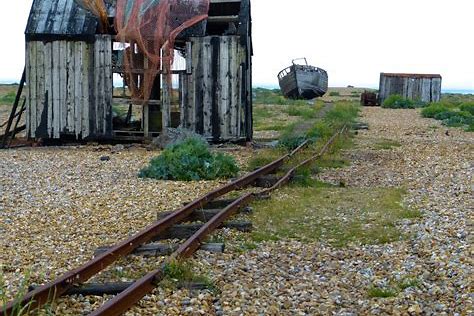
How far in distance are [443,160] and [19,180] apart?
28.2ft

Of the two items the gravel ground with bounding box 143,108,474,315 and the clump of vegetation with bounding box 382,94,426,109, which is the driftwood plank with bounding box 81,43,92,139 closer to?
the gravel ground with bounding box 143,108,474,315

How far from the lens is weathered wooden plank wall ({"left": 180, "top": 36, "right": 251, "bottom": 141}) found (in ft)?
57.7

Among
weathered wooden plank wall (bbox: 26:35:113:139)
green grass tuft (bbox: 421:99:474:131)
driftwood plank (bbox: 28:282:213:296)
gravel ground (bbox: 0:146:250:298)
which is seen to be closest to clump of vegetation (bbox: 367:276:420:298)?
driftwood plank (bbox: 28:282:213:296)

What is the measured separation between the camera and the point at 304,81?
49.9 meters

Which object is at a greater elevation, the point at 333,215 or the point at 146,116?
the point at 146,116

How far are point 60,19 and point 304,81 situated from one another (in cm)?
3313

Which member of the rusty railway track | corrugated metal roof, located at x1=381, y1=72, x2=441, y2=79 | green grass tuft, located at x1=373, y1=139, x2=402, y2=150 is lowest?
green grass tuft, located at x1=373, y1=139, x2=402, y2=150

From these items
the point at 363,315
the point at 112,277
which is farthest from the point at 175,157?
the point at 363,315

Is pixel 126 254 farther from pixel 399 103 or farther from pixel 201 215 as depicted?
pixel 399 103

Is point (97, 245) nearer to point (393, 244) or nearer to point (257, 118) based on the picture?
point (393, 244)

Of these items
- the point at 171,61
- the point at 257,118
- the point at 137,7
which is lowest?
the point at 257,118

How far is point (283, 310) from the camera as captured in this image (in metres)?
5.37

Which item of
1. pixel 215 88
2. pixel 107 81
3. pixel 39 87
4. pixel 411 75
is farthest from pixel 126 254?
pixel 411 75

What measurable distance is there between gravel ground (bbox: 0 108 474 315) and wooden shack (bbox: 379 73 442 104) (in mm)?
35006
